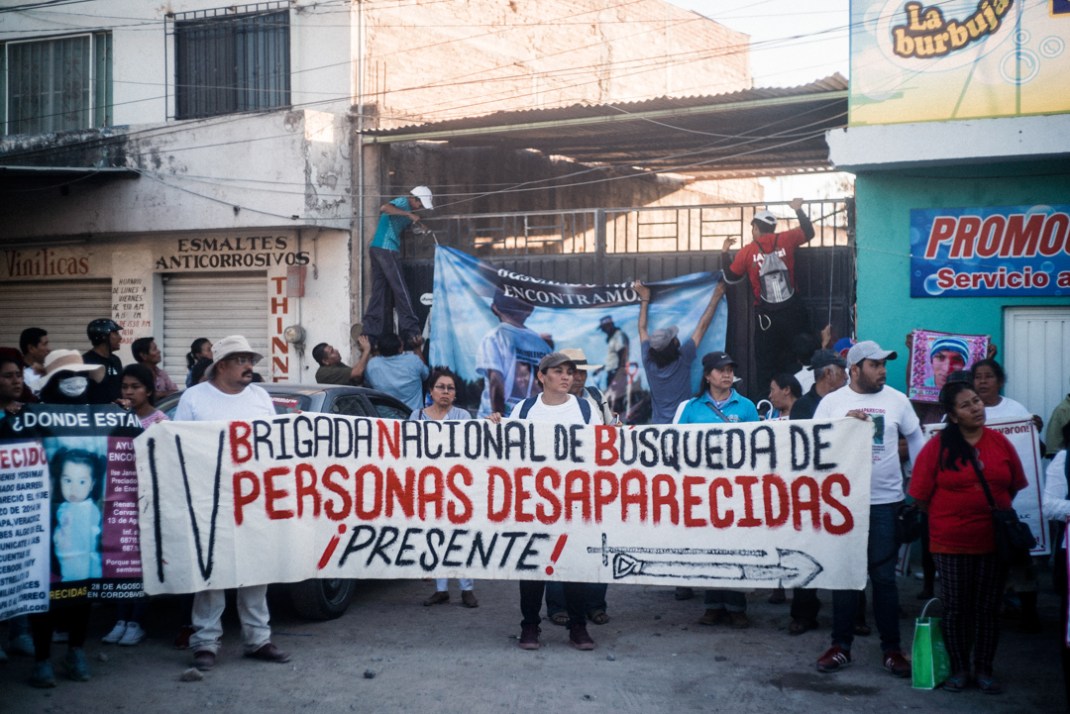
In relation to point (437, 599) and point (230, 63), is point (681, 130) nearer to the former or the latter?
point (230, 63)

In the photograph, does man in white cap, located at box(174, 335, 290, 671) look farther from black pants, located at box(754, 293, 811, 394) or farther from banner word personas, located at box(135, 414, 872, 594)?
black pants, located at box(754, 293, 811, 394)

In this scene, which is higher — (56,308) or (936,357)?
(56,308)

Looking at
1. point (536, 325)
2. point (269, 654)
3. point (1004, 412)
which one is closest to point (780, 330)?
point (536, 325)

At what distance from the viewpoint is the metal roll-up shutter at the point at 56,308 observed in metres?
16.8

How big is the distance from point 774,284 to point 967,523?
5.49 meters

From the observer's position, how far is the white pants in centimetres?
657

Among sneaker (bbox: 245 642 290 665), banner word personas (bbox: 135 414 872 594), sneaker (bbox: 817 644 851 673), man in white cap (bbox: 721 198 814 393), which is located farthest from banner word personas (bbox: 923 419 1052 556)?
sneaker (bbox: 245 642 290 665)

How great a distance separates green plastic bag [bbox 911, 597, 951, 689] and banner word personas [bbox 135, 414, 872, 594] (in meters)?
0.51

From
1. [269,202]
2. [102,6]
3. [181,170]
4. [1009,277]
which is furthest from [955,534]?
[102,6]

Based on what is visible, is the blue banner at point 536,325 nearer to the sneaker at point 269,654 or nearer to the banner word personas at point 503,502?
the banner word personas at point 503,502

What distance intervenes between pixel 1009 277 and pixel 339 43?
8.73 m

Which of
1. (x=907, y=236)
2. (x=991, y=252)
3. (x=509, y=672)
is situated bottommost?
(x=509, y=672)

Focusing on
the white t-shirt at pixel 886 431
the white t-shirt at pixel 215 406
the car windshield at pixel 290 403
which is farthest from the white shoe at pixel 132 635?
the white t-shirt at pixel 886 431

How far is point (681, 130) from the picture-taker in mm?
13234
